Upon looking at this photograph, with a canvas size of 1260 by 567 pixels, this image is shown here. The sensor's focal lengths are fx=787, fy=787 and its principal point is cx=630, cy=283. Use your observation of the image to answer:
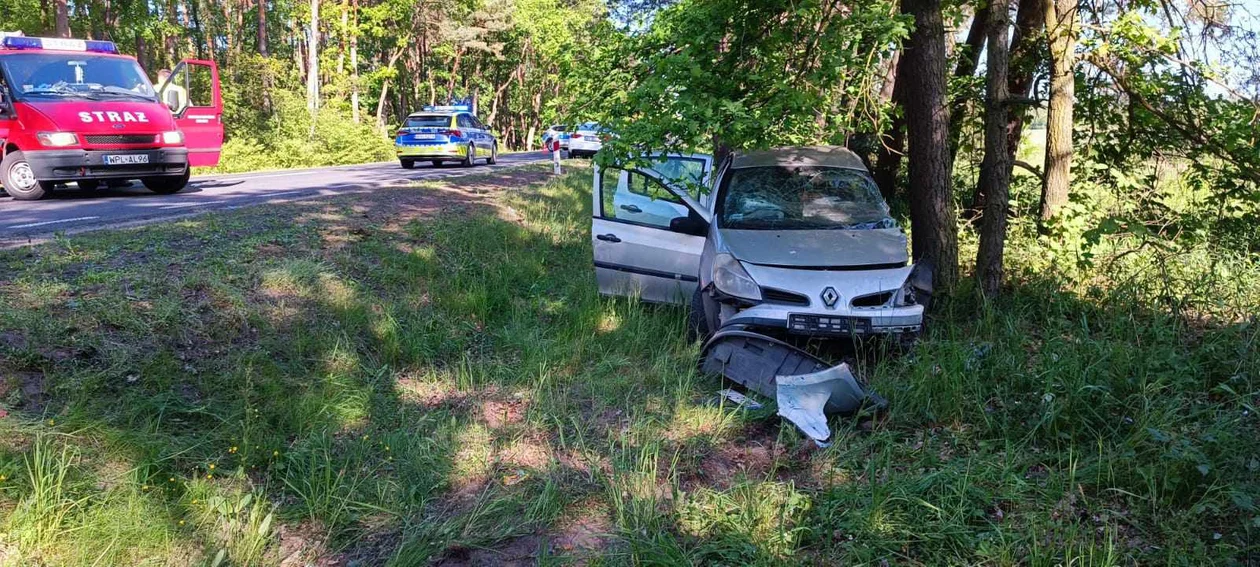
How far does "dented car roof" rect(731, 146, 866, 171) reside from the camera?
716cm

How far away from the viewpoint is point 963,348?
18.0 feet

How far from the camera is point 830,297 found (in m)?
5.46

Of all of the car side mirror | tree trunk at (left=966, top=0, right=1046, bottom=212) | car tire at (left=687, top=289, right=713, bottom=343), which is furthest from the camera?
tree trunk at (left=966, top=0, right=1046, bottom=212)

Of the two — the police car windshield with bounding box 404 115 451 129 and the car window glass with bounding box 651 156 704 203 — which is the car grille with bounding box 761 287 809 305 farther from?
the police car windshield with bounding box 404 115 451 129

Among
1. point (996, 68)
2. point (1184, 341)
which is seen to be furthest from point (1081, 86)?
point (1184, 341)

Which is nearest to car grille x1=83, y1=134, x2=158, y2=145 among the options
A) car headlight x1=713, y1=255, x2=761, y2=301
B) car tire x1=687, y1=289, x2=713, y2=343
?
car tire x1=687, y1=289, x2=713, y2=343

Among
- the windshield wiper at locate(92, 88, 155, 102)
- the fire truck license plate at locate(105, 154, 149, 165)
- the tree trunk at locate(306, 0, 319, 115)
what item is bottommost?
the fire truck license plate at locate(105, 154, 149, 165)

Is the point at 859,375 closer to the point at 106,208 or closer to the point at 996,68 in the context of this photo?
the point at 996,68

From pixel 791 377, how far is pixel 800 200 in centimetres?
236

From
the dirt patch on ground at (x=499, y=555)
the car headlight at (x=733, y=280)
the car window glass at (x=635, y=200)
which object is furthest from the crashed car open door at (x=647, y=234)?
the dirt patch on ground at (x=499, y=555)

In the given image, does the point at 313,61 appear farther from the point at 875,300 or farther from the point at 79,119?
the point at 875,300

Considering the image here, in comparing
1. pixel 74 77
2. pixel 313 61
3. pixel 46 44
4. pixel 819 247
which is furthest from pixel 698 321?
pixel 313 61

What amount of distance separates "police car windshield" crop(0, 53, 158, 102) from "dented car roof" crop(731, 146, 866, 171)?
30.6 feet

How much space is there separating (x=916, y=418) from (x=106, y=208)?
390 inches
